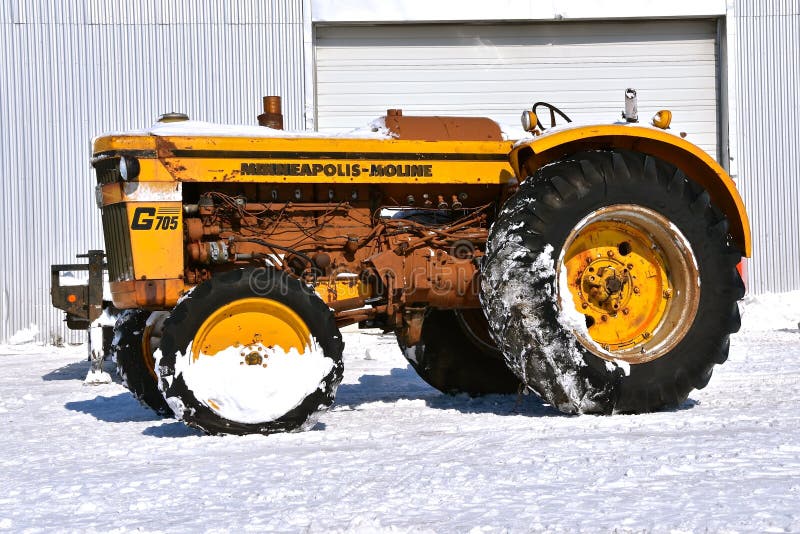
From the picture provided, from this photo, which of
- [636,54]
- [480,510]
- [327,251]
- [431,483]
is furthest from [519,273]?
[636,54]

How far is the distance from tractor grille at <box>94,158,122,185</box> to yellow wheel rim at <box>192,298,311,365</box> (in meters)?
1.18

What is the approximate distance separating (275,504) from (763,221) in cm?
1147

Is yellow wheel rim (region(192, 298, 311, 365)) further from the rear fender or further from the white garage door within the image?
the white garage door

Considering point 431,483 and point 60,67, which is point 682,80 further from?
point 431,483

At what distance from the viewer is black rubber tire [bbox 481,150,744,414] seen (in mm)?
5520

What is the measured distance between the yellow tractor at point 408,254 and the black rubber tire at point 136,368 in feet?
0.04

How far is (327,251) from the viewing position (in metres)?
6.22

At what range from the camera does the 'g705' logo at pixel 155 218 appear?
228 inches

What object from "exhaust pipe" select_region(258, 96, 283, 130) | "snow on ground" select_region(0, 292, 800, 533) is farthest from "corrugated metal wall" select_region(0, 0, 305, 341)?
"snow on ground" select_region(0, 292, 800, 533)

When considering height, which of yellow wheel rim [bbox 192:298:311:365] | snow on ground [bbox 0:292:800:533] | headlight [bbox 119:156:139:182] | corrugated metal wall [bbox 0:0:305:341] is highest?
corrugated metal wall [bbox 0:0:305:341]

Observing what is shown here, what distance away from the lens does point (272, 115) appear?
6754mm

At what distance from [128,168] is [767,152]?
10.4m

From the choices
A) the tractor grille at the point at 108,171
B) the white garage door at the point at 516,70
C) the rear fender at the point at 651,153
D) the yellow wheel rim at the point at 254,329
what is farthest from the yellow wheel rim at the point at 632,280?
the white garage door at the point at 516,70

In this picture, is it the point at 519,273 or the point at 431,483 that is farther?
the point at 519,273
